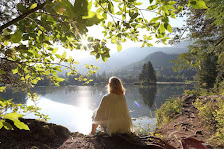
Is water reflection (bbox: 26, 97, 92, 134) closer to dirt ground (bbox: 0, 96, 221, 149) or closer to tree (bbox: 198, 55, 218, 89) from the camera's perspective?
dirt ground (bbox: 0, 96, 221, 149)

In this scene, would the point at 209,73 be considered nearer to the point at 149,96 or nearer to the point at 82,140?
the point at 149,96

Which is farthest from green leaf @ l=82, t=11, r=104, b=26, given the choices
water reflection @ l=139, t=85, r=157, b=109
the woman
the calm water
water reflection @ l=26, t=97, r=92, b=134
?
water reflection @ l=139, t=85, r=157, b=109

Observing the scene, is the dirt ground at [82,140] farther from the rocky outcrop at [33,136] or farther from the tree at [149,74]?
the tree at [149,74]

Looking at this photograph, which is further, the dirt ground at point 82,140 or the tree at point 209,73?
the tree at point 209,73

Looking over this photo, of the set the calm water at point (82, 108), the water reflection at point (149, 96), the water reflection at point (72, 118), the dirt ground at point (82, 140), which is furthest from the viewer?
the water reflection at point (149, 96)

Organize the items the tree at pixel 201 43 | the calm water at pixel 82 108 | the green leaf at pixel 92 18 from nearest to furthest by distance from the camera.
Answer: the green leaf at pixel 92 18 < the tree at pixel 201 43 < the calm water at pixel 82 108

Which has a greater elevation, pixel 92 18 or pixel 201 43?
pixel 201 43

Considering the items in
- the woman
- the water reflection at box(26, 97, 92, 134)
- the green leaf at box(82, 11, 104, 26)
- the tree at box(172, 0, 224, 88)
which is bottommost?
the water reflection at box(26, 97, 92, 134)

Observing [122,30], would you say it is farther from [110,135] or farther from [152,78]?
[152,78]

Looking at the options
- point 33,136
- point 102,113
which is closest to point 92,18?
point 102,113

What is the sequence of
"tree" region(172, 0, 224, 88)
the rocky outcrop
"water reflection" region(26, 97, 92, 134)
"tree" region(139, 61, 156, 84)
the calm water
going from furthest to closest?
"tree" region(139, 61, 156, 84), the calm water, "water reflection" region(26, 97, 92, 134), "tree" region(172, 0, 224, 88), the rocky outcrop

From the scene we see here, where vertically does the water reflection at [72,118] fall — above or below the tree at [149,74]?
below

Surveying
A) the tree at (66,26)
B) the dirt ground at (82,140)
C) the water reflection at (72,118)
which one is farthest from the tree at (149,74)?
the tree at (66,26)

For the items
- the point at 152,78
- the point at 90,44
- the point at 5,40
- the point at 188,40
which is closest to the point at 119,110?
the point at 90,44
